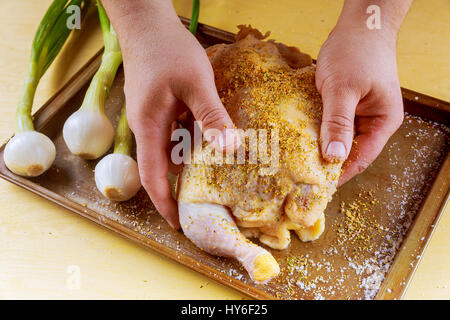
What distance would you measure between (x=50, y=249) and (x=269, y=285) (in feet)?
2.40

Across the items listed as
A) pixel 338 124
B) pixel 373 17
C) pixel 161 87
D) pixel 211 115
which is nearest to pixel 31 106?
pixel 161 87

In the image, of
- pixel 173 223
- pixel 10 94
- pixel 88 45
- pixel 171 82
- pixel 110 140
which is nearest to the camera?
pixel 171 82

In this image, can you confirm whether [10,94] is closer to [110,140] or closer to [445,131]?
[110,140]

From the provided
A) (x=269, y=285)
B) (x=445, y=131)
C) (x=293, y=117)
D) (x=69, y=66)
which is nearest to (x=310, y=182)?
(x=293, y=117)

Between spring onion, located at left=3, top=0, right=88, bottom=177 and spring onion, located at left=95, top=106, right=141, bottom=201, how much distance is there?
207 millimetres

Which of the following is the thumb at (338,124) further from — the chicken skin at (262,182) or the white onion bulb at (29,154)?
the white onion bulb at (29,154)

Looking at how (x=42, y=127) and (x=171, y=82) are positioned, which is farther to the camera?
(x=42, y=127)

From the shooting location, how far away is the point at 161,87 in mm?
1293

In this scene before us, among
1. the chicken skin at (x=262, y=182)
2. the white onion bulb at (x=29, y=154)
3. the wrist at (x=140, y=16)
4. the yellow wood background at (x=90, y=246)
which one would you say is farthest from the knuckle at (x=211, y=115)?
the white onion bulb at (x=29, y=154)

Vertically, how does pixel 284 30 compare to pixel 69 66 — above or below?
above

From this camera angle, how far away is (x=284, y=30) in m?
2.09

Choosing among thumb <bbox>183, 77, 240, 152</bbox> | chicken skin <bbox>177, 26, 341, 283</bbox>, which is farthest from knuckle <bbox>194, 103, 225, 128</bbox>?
chicken skin <bbox>177, 26, 341, 283</bbox>

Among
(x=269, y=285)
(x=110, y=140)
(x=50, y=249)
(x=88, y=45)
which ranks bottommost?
(x=50, y=249)

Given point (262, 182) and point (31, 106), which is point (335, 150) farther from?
point (31, 106)
